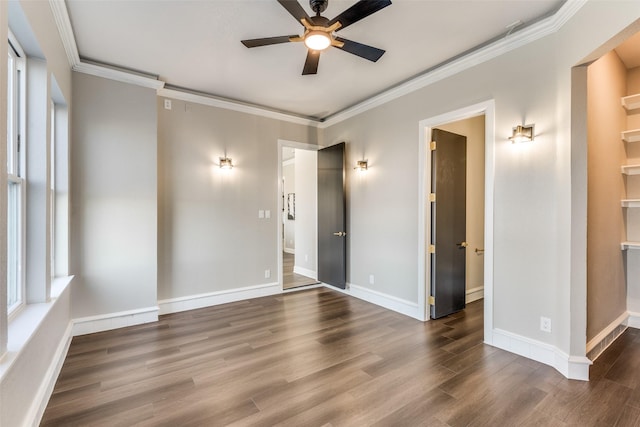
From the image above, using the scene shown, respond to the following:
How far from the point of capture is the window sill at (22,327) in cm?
142

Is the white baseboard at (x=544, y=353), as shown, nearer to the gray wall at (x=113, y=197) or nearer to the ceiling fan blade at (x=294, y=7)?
the ceiling fan blade at (x=294, y=7)

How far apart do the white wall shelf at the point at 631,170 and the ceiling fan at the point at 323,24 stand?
10.00 ft

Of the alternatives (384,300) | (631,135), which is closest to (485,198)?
(631,135)

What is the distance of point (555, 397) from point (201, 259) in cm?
397

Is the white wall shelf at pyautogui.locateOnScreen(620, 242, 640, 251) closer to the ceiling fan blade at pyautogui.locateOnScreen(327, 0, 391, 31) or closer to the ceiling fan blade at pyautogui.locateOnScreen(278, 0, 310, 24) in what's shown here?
the ceiling fan blade at pyautogui.locateOnScreen(327, 0, 391, 31)

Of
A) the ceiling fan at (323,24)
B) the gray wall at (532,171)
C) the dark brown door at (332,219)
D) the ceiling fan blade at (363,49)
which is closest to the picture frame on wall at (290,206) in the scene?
the dark brown door at (332,219)

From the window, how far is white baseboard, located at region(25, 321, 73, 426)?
1.90 ft

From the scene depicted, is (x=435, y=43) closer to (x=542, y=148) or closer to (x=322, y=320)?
(x=542, y=148)

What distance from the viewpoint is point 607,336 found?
2.97 m

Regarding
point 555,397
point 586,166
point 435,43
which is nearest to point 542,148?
point 586,166

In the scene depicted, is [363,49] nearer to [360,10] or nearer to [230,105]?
[360,10]

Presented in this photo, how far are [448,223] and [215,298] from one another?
3.34m

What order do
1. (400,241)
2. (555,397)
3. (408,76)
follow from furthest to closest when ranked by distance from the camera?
(400,241), (408,76), (555,397)

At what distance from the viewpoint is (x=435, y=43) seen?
9.70 ft
